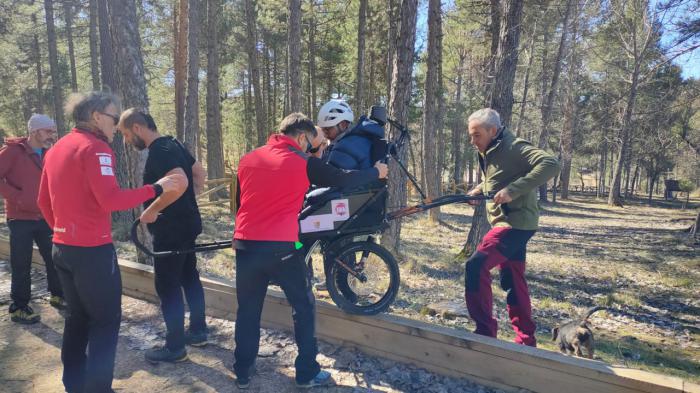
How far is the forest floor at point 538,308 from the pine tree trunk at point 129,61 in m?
1.86

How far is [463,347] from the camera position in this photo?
3.34 m

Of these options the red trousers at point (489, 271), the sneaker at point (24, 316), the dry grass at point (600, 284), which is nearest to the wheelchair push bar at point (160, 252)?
the sneaker at point (24, 316)

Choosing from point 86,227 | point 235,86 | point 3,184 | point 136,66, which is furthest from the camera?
point 235,86

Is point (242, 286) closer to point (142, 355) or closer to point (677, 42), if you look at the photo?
point (142, 355)

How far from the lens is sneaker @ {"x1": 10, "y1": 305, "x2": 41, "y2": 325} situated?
4555 mm

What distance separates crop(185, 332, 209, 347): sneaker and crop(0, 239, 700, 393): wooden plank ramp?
0.61m

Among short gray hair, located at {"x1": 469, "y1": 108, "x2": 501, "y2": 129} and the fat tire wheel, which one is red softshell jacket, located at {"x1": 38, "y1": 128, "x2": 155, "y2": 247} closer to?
the fat tire wheel

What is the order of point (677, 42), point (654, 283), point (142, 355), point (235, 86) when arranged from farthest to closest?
point (235, 86) < point (677, 42) < point (654, 283) < point (142, 355)

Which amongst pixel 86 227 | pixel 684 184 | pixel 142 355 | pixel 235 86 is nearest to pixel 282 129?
pixel 86 227

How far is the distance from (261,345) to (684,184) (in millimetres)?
40112

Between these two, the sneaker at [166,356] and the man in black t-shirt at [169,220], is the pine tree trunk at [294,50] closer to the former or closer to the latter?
the man in black t-shirt at [169,220]

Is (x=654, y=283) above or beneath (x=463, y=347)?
beneath

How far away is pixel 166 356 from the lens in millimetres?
3709

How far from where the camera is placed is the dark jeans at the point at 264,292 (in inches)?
122
